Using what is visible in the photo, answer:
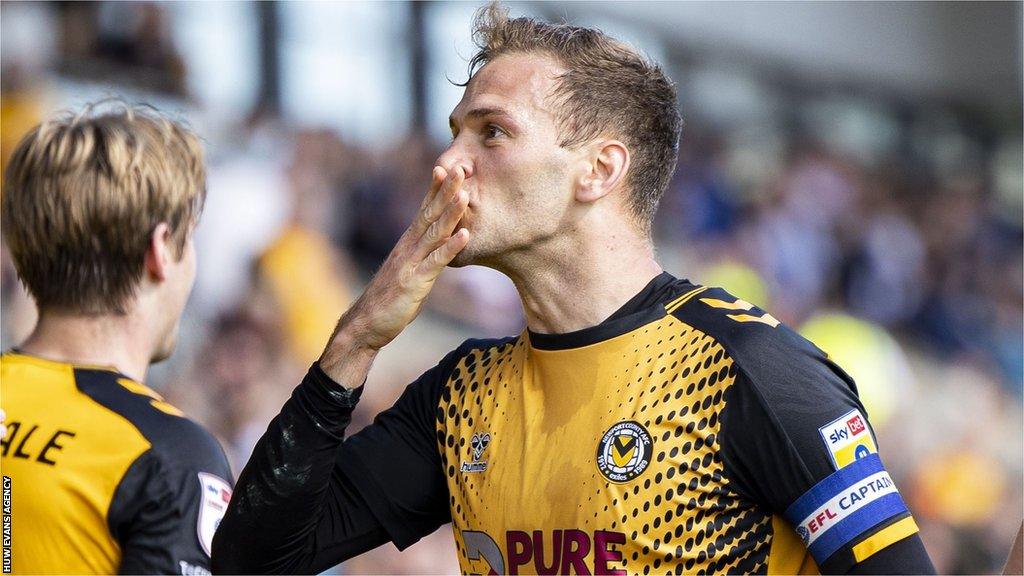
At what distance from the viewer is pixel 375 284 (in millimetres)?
2859

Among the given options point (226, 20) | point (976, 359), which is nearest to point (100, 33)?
point (226, 20)

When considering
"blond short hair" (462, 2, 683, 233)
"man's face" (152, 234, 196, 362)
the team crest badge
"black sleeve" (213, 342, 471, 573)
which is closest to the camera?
"black sleeve" (213, 342, 471, 573)

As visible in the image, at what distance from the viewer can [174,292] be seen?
3.27 meters

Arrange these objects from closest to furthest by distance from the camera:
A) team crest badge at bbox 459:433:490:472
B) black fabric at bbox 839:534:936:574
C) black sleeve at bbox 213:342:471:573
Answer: black fabric at bbox 839:534:936:574 < black sleeve at bbox 213:342:471:573 < team crest badge at bbox 459:433:490:472

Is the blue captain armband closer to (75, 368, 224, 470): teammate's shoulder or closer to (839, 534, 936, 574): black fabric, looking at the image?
(839, 534, 936, 574): black fabric

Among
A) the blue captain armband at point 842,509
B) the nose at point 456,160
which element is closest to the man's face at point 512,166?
the nose at point 456,160

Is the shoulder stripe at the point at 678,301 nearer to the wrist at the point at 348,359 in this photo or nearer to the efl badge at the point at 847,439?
the efl badge at the point at 847,439

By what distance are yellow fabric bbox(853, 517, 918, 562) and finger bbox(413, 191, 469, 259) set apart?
1.13 m

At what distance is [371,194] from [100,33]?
242 cm

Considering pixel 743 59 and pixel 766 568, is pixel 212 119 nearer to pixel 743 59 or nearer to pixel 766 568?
pixel 766 568

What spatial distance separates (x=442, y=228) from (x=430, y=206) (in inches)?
2.8

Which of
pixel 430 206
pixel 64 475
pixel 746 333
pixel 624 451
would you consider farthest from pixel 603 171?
pixel 64 475

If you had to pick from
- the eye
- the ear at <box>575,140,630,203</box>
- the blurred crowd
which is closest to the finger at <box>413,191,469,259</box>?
the eye

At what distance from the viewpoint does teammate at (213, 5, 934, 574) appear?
2562mm
